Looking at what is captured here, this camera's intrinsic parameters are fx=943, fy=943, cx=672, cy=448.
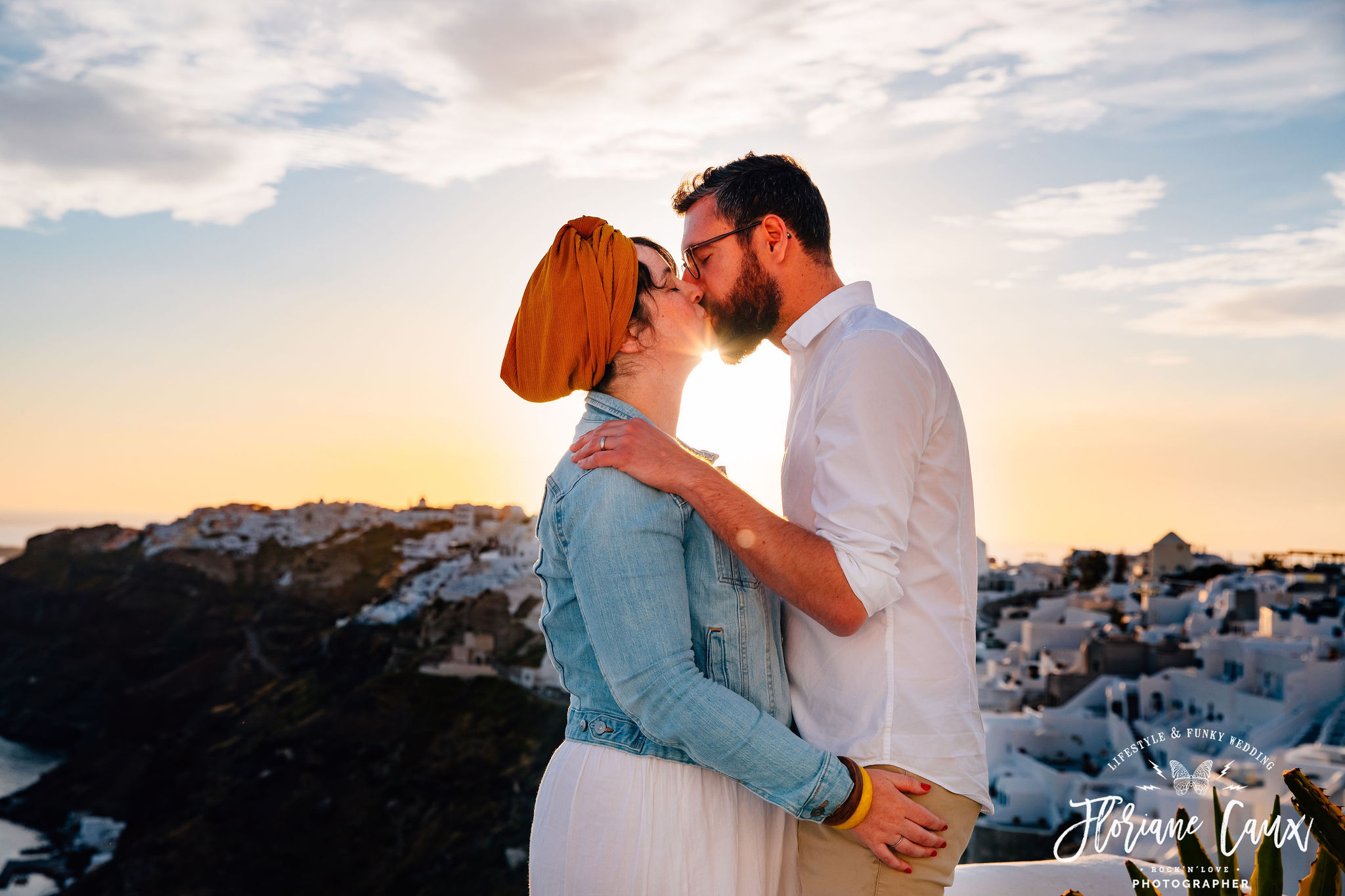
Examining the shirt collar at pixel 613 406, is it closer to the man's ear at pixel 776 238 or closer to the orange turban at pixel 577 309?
the orange turban at pixel 577 309

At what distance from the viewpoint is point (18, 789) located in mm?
49031

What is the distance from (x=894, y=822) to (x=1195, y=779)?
1638 centimetres

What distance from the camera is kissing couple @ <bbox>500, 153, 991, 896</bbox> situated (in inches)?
77.6

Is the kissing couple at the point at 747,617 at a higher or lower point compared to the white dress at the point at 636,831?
higher

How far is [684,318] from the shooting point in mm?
2367

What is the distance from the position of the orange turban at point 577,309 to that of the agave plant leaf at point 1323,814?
1.99 m

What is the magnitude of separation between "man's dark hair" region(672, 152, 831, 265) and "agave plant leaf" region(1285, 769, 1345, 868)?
70.2 inches

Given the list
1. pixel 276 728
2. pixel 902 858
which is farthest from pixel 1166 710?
pixel 276 728

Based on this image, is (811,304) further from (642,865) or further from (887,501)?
(642,865)

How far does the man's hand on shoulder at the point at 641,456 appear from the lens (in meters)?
2.03

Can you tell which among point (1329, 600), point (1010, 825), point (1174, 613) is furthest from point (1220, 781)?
point (1174, 613)

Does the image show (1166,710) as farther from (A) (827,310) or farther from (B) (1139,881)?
(A) (827,310)

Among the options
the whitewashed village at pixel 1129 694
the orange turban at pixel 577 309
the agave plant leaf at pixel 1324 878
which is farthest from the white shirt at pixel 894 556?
the agave plant leaf at pixel 1324 878

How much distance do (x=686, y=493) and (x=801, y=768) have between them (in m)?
0.62
